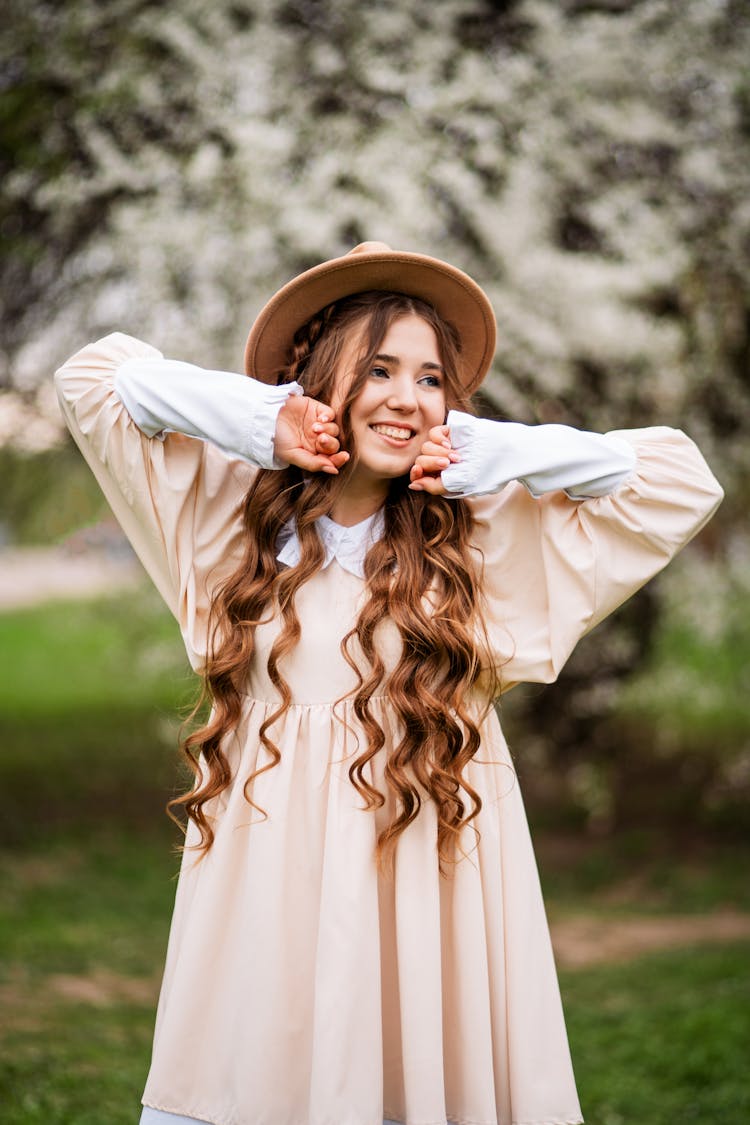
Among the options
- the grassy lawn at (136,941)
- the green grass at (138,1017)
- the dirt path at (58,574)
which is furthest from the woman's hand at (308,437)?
the dirt path at (58,574)

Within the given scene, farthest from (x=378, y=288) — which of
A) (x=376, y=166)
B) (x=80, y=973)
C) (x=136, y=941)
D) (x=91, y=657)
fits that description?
(x=91, y=657)

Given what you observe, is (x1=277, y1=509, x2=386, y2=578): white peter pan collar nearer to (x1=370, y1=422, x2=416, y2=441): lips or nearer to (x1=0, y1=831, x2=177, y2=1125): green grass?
(x1=370, y1=422, x2=416, y2=441): lips

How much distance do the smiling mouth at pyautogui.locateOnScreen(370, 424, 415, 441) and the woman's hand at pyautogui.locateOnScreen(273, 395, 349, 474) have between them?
0.09 m

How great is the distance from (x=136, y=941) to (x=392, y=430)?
4706 mm

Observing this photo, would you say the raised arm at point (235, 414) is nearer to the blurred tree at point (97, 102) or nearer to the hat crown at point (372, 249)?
the hat crown at point (372, 249)

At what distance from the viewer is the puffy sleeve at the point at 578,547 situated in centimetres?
230

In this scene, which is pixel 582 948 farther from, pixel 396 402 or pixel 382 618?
pixel 396 402

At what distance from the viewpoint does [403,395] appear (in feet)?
7.57

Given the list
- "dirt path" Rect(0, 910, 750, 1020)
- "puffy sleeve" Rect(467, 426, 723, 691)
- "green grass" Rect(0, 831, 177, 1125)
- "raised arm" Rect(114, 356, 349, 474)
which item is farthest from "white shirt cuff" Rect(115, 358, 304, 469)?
"dirt path" Rect(0, 910, 750, 1020)

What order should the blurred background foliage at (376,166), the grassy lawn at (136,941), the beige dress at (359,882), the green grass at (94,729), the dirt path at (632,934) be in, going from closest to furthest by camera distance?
the beige dress at (359,882), the grassy lawn at (136,941), the blurred background foliage at (376,166), the dirt path at (632,934), the green grass at (94,729)

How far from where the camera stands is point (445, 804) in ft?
7.43

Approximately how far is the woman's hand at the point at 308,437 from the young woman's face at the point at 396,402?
7 cm

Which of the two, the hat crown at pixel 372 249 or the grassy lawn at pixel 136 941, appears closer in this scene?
the hat crown at pixel 372 249

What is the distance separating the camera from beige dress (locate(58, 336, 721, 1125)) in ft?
7.23
